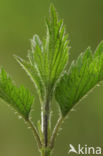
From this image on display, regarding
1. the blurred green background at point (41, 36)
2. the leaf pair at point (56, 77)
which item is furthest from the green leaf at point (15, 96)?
the blurred green background at point (41, 36)

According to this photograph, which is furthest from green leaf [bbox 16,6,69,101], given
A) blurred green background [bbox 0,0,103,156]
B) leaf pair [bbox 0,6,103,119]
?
blurred green background [bbox 0,0,103,156]

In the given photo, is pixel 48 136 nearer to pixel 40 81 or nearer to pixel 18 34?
pixel 40 81

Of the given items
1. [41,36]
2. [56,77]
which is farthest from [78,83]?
[41,36]

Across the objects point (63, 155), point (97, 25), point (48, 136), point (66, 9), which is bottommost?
point (63, 155)

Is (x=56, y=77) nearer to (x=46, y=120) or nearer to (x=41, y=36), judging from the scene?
(x=46, y=120)

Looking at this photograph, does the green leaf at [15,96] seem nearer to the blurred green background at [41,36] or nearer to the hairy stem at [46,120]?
the hairy stem at [46,120]

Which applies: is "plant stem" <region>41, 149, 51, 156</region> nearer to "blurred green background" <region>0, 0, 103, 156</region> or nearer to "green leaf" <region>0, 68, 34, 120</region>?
"green leaf" <region>0, 68, 34, 120</region>

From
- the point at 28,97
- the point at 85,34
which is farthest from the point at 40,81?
the point at 85,34
